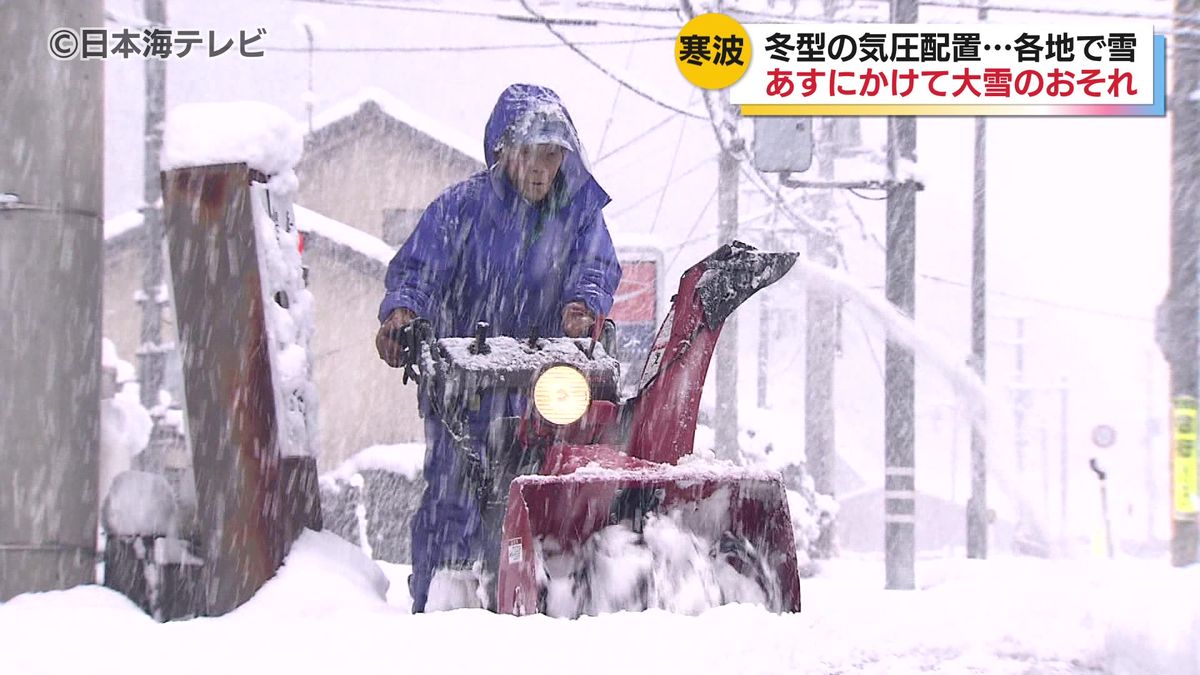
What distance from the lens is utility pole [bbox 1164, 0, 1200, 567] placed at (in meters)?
12.2

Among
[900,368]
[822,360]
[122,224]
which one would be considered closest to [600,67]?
[900,368]

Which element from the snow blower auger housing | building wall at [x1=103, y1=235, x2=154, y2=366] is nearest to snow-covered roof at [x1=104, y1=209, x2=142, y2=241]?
building wall at [x1=103, y1=235, x2=154, y2=366]

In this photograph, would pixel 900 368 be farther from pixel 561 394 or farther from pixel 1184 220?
pixel 561 394

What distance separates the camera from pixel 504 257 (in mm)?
5117

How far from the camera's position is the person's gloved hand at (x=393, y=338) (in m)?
Answer: 4.70

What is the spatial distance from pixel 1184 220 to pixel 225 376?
32.5 ft

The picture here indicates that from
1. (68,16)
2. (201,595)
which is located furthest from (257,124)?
(201,595)

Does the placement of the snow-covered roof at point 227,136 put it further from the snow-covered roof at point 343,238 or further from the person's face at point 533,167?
the snow-covered roof at point 343,238

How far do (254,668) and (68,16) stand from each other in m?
2.71

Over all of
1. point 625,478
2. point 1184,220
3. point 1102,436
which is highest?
point 1184,220

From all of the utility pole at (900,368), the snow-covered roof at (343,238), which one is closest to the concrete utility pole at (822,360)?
the snow-covered roof at (343,238)

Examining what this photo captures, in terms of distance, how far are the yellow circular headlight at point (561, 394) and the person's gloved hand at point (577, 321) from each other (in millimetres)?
709

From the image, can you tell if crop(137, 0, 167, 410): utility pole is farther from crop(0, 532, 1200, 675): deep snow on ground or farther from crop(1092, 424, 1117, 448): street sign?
crop(1092, 424, 1117, 448): street sign

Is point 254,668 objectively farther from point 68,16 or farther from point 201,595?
point 68,16
